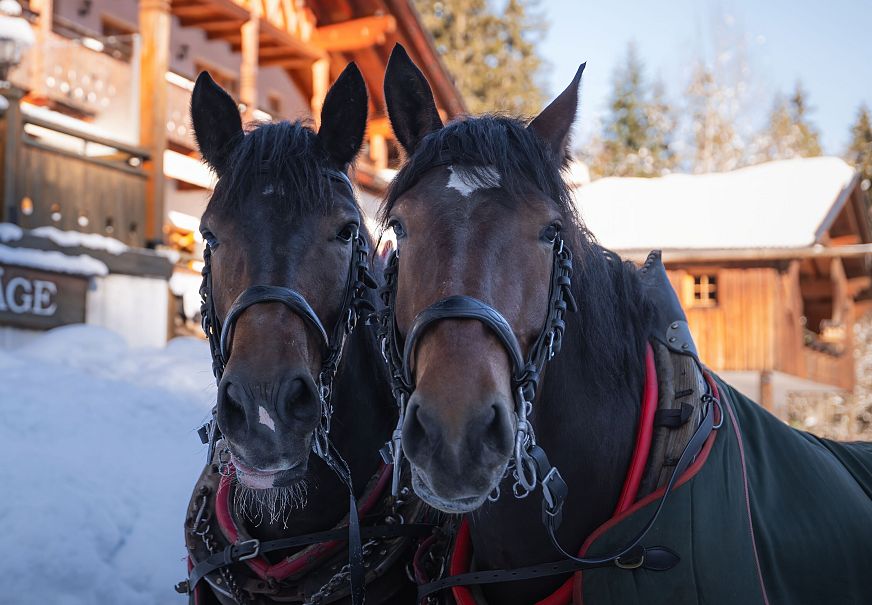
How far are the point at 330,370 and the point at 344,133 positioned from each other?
931 mm

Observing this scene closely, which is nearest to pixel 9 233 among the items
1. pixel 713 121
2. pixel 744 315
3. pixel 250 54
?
pixel 250 54

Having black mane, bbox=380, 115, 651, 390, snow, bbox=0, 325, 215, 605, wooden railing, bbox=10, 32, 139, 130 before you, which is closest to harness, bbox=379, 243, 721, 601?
black mane, bbox=380, 115, 651, 390

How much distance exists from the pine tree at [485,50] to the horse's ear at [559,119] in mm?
32137

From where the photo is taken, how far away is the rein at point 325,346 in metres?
2.71

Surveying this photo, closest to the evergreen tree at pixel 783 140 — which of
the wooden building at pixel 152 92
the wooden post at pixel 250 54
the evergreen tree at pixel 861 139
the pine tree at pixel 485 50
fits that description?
the evergreen tree at pixel 861 139

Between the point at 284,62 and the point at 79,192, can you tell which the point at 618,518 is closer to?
the point at 79,192

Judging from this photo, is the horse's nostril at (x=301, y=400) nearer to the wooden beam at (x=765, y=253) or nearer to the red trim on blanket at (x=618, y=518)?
the red trim on blanket at (x=618, y=518)

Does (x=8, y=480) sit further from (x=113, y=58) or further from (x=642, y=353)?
(x=113, y=58)

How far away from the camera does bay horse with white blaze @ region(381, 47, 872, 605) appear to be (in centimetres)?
221

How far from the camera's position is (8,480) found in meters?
5.34

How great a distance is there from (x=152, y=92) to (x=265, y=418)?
8.47 m

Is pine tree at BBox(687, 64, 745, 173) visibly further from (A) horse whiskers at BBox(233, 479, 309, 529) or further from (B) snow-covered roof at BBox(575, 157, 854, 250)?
(A) horse whiskers at BBox(233, 479, 309, 529)

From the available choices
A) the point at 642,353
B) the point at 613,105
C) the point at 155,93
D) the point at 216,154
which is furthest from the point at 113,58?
the point at 613,105

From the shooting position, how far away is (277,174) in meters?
3.00
